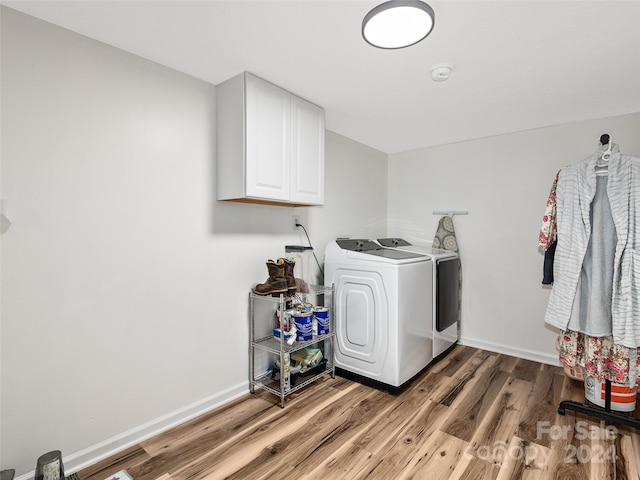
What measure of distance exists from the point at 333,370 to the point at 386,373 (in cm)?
45

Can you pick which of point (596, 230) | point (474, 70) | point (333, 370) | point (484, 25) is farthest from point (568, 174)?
point (333, 370)

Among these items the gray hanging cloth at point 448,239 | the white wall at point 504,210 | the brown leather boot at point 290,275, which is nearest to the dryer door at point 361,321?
the brown leather boot at point 290,275

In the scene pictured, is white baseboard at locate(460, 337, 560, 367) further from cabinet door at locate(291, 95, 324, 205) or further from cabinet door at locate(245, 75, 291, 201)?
cabinet door at locate(245, 75, 291, 201)

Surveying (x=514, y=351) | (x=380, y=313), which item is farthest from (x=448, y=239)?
(x=380, y=313)

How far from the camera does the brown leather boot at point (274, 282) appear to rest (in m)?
2.18

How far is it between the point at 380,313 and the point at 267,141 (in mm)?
1418

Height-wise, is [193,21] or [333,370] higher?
[193,21]

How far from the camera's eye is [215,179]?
6.88ft

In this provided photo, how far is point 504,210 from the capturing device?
3.07 m

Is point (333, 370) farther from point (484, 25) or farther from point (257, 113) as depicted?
point (484, 25)

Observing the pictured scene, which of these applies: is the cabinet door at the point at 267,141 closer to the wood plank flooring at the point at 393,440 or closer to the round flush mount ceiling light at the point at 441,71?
the round flush mount ceiling light at the point at 441,71

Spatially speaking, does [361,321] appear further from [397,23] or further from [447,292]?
[397,23]

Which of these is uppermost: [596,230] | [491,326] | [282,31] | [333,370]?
[282,31]

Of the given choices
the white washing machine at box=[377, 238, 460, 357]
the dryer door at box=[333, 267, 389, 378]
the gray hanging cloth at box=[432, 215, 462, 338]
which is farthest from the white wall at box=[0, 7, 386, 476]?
the gray hanging cloth at box=[432, 215, 462, 338]
